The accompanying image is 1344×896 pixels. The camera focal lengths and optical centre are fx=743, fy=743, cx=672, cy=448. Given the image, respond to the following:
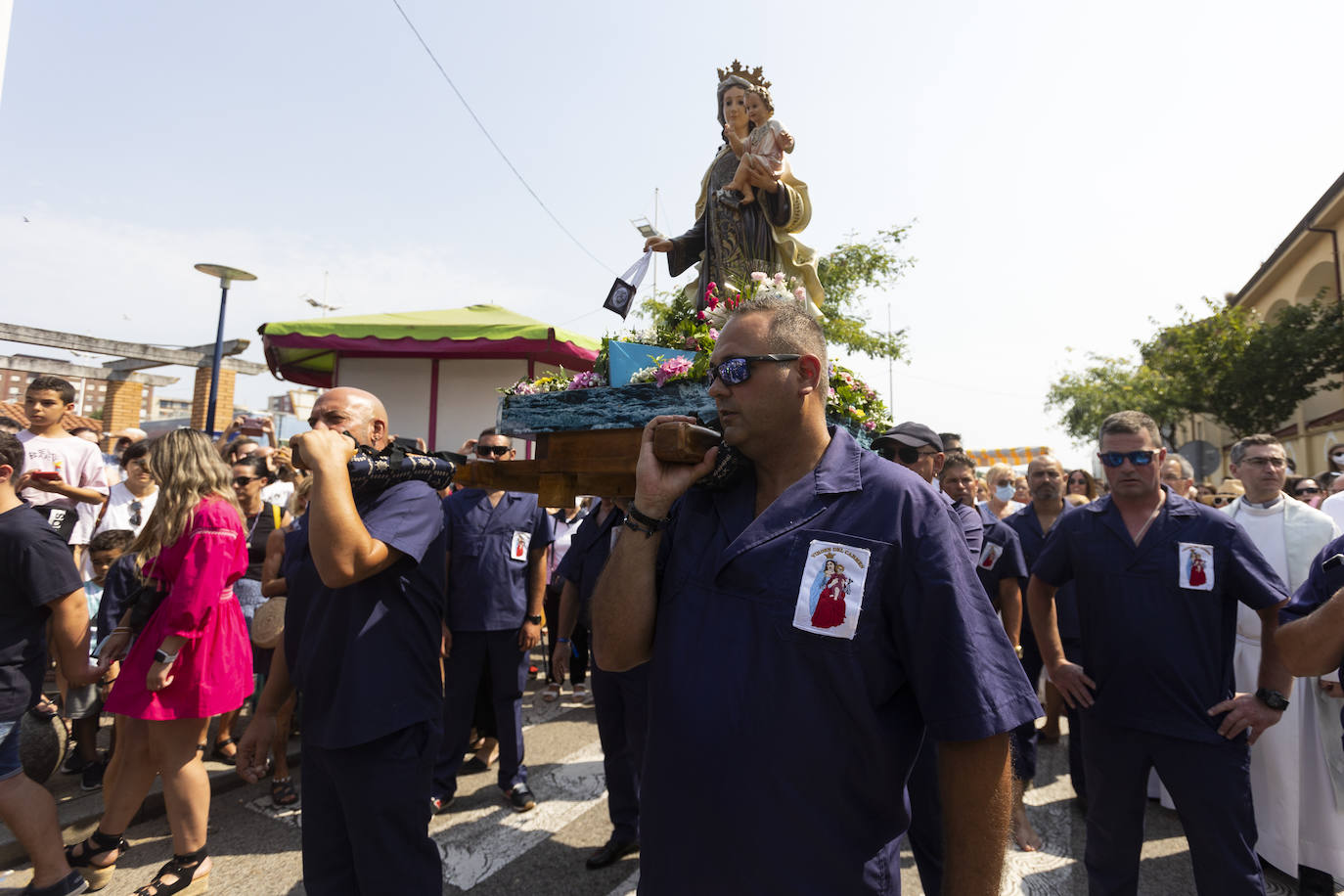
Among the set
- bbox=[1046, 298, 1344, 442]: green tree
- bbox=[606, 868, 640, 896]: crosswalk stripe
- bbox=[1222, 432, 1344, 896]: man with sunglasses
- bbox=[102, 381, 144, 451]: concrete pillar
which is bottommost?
bbox=[606, 868, 640, 896]: crosswalk stripe

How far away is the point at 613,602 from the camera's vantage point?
1828mm

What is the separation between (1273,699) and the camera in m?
3.02

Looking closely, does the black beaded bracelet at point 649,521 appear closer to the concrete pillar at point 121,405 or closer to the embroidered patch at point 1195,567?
the embroidered patch at point 1195,567

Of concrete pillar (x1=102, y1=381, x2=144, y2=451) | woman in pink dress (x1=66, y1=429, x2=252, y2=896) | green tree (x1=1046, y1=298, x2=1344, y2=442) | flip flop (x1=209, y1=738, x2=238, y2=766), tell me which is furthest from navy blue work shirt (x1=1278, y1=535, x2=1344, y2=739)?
green tree (x1=1046, y1=298, x2=1344, y2=442)

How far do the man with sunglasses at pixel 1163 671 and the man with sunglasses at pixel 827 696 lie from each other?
2128mm

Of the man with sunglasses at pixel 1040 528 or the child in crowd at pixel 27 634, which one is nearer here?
the child in crowd at pixel 27 634

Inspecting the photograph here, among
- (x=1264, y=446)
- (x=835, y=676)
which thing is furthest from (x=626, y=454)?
(x=1264, y=446)

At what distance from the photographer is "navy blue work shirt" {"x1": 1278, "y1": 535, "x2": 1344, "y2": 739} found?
8.20 ft

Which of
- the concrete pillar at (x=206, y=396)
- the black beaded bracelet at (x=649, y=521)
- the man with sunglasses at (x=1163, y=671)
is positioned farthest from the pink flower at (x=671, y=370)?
the concrete pillar at (x=206, y=396)

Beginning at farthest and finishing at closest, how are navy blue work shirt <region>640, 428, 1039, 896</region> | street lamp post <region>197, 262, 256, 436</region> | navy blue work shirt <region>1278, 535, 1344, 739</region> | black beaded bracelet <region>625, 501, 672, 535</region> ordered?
street lamp post <region>197, 262, 256, 436</region> < navy blue work shirt <region>1278, 535, 1344, 739</region> < black beaded bracelet <region>625, 501, 672, 535</region> < navy blue work shirt <region>640, 428, 1039, 896</region>

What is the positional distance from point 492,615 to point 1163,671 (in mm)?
3860

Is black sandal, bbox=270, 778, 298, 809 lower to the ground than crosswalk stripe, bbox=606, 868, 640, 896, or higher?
higher

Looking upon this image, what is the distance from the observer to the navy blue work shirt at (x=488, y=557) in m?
5.12

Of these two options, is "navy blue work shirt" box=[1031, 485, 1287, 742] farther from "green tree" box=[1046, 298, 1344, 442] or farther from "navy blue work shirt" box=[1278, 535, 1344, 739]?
"green tree" box=[1046, 298, 1344, 442]
